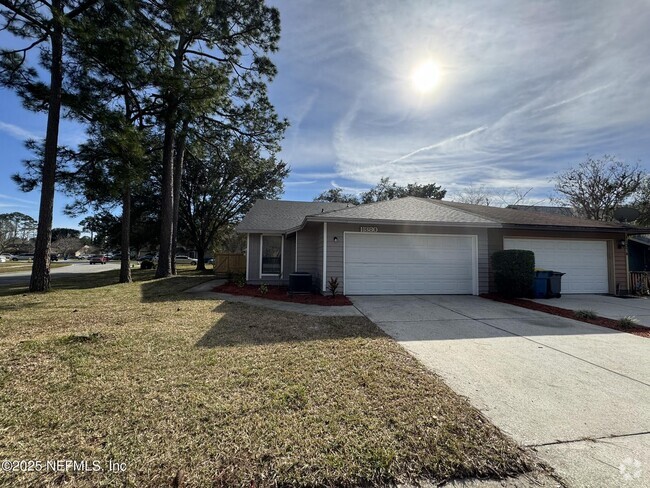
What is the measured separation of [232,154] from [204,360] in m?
15.9

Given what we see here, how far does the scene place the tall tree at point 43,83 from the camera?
9375mm

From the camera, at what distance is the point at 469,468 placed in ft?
6.71

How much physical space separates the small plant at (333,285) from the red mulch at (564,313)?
492cm

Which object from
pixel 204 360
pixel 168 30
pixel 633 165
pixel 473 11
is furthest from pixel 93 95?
pixel 633 165

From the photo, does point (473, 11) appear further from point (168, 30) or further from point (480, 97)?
point (168, 30)

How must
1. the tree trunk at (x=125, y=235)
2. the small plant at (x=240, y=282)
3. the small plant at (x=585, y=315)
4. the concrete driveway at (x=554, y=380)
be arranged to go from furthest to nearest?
the tree trunk at (x=125, y=235) < the small plant at (x=240, y=282) < the small plant at (x=585, y=315) < the concrete driveway at (x=554, y=380)

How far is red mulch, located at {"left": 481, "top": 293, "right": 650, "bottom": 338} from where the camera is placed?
5699 mm

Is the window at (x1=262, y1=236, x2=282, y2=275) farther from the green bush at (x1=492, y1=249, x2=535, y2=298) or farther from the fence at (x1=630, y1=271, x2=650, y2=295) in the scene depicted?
the fence at (x1=630, y1=271, x2=650, y2=295)

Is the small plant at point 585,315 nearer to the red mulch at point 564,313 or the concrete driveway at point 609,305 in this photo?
the red mulch at point 564,313

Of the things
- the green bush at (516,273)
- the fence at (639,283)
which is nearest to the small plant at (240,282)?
the green bush at (516,273)

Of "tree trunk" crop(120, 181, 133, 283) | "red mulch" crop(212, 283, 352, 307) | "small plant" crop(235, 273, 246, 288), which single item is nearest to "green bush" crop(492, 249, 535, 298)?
"red mulch" crop(212, 283, 352, 307)

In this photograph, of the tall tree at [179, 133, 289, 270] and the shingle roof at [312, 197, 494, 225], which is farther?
the tall tree at [179, 133, 289, 270]

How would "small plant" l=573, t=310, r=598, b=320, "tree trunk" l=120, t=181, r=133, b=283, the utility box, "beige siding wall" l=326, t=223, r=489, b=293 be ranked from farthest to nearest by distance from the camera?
"tree trunk" l=120, t=181, r=133, b=283 → the utility box → "beige siding wall" l=326, t=223, r=489, b=293 → "small plant" l=573, t=310, r=598, b=320

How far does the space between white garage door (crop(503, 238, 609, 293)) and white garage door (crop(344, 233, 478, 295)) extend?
72.4 inches
